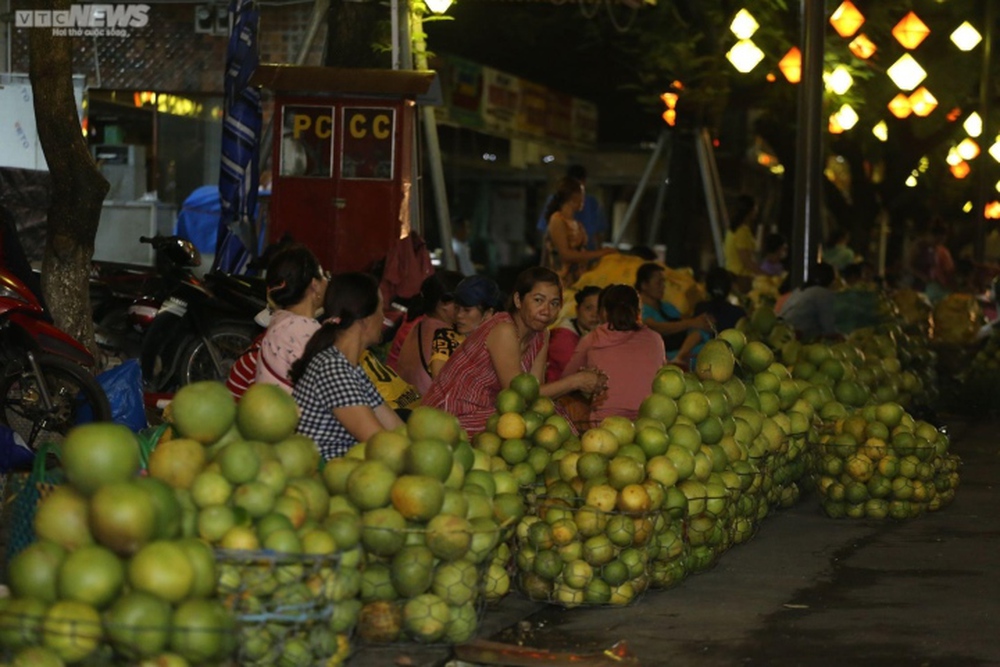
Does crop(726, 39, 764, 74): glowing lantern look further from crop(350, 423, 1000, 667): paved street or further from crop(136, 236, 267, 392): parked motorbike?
crop(350, 423, 1000, 667): paved street

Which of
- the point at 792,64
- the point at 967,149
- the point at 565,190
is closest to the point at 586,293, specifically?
the point at 565,190

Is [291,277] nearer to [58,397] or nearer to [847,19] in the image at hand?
[58,397]

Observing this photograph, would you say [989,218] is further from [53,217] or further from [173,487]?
[173,487]

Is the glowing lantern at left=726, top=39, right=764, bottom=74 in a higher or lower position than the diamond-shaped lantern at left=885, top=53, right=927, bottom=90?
lower

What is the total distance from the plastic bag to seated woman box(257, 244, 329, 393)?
5.86ft

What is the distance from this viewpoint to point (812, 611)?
705 cm

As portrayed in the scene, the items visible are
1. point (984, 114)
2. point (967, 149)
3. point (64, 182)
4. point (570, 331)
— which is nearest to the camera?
point (64, 182)

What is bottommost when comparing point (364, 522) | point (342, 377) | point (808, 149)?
point (364, 522)

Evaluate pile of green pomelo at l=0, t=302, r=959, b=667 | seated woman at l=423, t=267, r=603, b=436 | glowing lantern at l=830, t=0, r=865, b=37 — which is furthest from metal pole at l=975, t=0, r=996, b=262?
pile of green pomelo at l=0, t=302, r=959, b=667

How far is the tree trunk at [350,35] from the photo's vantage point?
53.6ft

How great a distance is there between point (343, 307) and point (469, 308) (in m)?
2.81

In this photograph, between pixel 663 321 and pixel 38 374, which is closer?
pixel 38 374

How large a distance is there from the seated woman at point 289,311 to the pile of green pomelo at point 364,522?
3.34 feet

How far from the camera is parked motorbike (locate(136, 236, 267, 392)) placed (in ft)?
40.7
